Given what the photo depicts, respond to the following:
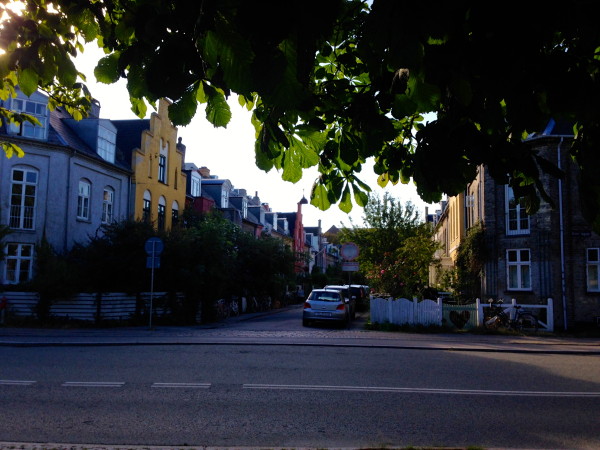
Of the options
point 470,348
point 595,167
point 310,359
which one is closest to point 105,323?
point 310,359

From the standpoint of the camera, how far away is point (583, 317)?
20438 millimetres

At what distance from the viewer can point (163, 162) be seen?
33.9 metres

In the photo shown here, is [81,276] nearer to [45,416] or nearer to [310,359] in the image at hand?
[310,359]

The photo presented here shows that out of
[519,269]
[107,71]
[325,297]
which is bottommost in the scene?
[325,297]

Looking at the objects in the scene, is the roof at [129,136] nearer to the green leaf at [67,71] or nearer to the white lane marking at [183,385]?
the white lane marking at [183,385]

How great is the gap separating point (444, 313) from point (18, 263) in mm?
17738

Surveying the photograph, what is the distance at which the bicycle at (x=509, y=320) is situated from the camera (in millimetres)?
18984

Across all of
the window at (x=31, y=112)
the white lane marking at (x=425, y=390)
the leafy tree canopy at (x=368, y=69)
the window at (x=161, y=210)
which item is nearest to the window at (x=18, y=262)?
the window at (x=31, y=112)

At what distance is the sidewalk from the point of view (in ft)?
47.3

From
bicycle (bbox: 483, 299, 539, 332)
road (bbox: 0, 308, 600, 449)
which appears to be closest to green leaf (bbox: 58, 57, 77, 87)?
road (bbox: 0, 308, 600, 449)

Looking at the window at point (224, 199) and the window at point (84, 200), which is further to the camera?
the window at point (224, 199)

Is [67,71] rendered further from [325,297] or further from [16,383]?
[325,297]

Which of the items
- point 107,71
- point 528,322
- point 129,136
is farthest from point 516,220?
point 129,136

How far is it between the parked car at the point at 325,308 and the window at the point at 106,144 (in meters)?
13.9
